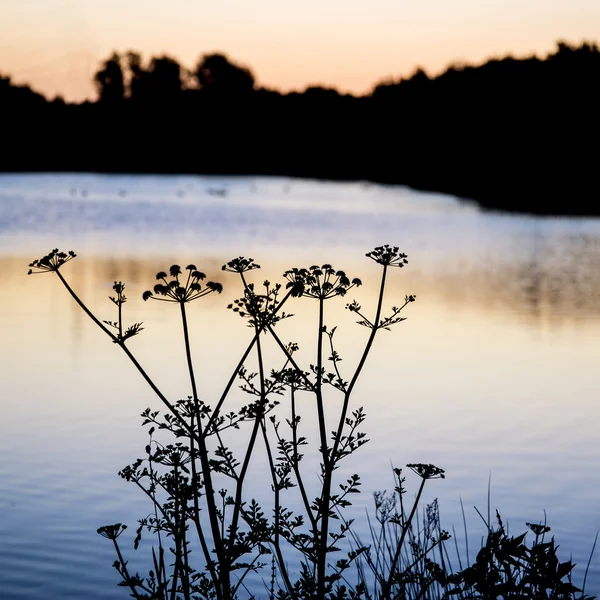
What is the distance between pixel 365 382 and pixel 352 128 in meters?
97.7

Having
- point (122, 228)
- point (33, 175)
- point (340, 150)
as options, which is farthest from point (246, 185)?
point (122, 228)

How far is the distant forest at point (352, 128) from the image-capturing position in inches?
2803

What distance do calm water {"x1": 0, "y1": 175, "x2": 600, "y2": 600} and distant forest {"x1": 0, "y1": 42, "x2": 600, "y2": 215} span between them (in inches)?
1189

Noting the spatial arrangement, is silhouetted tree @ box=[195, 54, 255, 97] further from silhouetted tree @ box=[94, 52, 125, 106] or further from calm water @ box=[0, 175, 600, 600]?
calm water @ box=[0, 175, 600, 600]

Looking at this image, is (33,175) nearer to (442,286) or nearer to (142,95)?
(142,95)

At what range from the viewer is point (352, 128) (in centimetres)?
10862

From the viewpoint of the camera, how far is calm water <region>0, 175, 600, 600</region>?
24.6ft

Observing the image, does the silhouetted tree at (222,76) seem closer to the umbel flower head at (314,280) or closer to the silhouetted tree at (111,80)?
the silhouetted tree at (111,80)

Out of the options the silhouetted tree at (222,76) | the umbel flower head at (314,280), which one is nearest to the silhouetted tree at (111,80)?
the silhouetted tree at (222,76)

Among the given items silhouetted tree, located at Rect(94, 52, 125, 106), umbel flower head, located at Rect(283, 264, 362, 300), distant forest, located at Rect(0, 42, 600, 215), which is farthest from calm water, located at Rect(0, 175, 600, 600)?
silhouetted tree, located at Rect(94, 52, 125, 106)

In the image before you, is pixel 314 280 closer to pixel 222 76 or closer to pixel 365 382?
pixel 365 382

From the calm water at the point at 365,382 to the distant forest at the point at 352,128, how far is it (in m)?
30.2

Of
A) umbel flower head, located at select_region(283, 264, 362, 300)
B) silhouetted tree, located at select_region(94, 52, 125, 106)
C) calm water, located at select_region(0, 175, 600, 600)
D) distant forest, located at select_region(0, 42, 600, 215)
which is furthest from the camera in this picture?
silhouetted tree, located at select_region(94, 52, 125, 106)

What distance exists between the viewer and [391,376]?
13.4m
